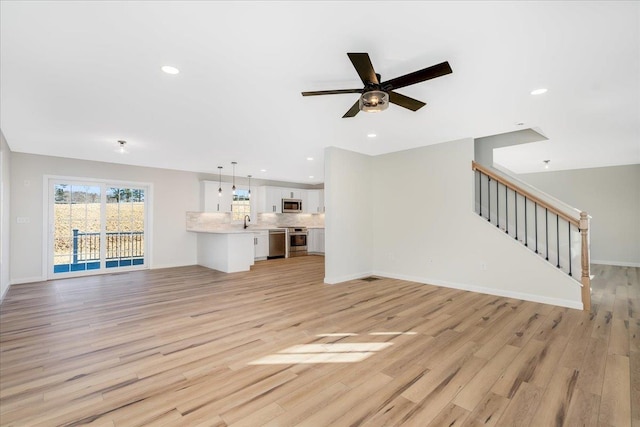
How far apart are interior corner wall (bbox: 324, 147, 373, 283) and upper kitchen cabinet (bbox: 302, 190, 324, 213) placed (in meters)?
4.46

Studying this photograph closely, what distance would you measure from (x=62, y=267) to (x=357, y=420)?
7.06 metres

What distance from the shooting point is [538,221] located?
452 cm

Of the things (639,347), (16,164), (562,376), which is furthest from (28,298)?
(639,347)

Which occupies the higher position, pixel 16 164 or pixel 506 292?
pixel 16 164

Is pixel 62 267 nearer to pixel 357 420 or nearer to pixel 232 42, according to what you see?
pixel 232 42

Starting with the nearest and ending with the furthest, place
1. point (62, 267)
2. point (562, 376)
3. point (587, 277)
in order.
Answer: point (562, 376), point (587, 277), point (62, 267)

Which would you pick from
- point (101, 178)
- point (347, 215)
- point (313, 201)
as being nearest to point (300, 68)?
point (347, 215)

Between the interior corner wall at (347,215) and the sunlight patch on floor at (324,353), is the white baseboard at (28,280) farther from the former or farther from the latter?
the sunlight patch on floor at (324,353)

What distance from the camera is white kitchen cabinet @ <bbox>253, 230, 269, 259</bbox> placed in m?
8.92

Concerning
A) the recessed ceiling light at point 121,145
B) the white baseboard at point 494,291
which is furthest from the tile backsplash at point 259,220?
the white baseboard at point 494,291

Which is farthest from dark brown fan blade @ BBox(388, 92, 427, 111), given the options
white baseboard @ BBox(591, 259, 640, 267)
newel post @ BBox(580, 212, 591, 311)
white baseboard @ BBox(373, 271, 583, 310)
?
white baseboard @ BBox(591, 259, 640, 267)

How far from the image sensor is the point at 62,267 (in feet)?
→ 19.9

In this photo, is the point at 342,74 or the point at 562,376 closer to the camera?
the point at 562,376

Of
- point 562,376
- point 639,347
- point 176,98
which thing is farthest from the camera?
point 176,98
